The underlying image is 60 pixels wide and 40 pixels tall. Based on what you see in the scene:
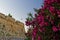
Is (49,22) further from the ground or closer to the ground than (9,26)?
closer to the ground

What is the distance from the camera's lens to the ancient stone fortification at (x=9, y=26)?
62.8ft

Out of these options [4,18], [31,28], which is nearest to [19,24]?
[4,18]

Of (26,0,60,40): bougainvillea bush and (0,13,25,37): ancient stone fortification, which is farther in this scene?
(0,13,25,37): ancient stone fortification

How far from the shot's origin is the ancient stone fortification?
19.1 metres

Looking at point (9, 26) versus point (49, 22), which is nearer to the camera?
point (49, 22)

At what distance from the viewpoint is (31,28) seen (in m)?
6.32

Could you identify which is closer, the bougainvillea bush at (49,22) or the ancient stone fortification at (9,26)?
the bougainvillea bush at (49,22)

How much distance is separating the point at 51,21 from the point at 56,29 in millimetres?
193

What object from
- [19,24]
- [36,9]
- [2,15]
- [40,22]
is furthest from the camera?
[19,24]

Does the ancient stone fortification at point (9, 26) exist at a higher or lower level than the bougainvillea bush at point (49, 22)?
higher

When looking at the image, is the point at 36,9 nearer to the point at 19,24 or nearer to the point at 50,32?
the point at 50,32

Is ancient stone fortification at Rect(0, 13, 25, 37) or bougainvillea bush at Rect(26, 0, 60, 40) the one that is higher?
ancient stone fortification at Rect(0, 13, 25, 37)

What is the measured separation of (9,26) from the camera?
21.0m

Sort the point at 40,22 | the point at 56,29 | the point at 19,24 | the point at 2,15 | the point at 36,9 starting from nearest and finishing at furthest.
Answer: the point at 56,29 → the point at 40,22 → the point at 36,9 → the point at 2,15 → the point at 19,24
